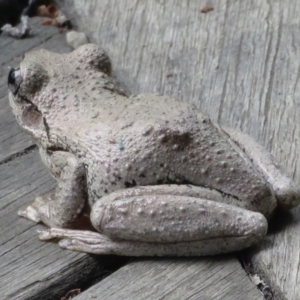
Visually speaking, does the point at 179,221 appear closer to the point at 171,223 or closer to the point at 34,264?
the point at 171,223

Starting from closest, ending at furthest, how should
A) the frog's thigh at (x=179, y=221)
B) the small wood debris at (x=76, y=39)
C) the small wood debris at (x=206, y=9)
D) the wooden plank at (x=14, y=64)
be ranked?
the frog's thigh at (x=179, y=221) < the wooden plank at (x=14, y=64) < the small wood debris at (x=76, y=39) < the small wood debris at (x=206, y=9)

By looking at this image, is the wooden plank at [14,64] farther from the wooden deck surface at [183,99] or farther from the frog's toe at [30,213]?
the frog's toe at [30,213]

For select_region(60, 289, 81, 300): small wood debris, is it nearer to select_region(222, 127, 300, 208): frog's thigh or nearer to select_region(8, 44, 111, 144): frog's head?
select_region(8, 44, 111, 144): frog's head

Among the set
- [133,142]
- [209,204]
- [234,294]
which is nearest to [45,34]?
[133,142]

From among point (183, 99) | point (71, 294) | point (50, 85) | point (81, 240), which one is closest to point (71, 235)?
point (81, 240)

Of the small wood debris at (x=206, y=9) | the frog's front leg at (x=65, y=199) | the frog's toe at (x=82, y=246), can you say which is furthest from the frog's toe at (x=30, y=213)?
the small wood debris at (x=206, y=9)

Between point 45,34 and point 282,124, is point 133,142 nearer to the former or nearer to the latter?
point 282,124

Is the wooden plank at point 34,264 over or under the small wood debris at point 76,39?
under
